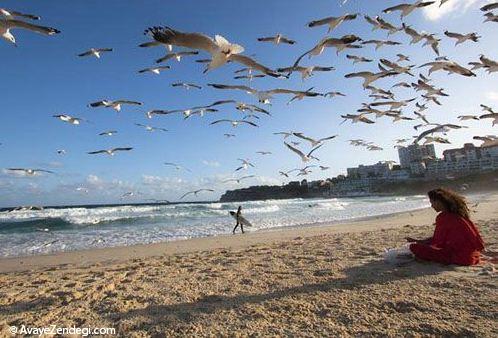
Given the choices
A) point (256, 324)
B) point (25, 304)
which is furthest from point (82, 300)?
point (256, 324)

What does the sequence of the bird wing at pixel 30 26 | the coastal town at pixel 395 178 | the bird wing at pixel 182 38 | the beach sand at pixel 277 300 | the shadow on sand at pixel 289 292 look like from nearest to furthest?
the beach sand at pixel 277 300
the bird wing at pixel 182 38
the shadow on sand at pixel 289 292
the bird wing at pixel 30 26
the coastal town at pixel 395 178

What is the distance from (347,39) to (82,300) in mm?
5645

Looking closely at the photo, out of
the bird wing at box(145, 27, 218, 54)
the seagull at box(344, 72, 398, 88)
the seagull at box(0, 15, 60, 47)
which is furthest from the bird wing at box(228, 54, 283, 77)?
the seagull at box(344, 72, 398, 88)

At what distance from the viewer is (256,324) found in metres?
3.97

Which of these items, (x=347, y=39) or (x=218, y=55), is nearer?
(x=218, y=55)

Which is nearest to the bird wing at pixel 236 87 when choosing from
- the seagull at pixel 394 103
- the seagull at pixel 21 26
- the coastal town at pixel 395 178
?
the seagull at pixel 21 26

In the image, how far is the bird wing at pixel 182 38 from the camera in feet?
13.6

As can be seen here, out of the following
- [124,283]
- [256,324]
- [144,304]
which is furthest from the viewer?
[124,283]

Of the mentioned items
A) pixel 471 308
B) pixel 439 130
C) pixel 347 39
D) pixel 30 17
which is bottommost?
pixel 471 308

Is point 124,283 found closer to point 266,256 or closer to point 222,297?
point 222,297

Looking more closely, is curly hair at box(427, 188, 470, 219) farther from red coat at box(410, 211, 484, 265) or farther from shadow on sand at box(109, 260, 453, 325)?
shadow on sand at box(109, 260, 453, 325)

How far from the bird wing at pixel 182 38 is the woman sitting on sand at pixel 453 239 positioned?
3.94 metres

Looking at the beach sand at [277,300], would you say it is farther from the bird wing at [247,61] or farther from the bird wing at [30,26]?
the bird wing at [30,26]

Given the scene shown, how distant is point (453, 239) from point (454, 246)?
10 centimetres
